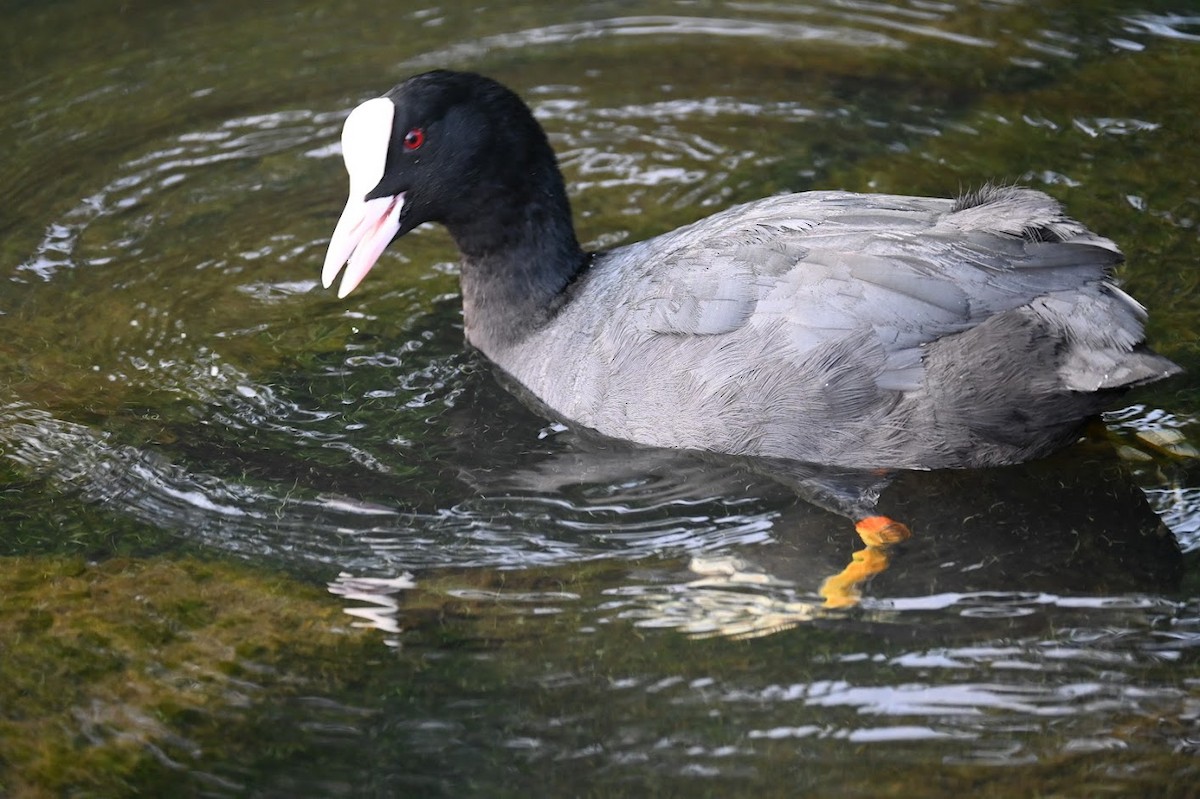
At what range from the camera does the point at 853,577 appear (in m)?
3.74

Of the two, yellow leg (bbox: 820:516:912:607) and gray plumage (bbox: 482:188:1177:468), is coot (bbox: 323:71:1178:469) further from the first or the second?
yellow leg (bbox: 820:516:912:607)

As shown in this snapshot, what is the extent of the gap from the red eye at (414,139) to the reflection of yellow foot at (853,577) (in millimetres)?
1943

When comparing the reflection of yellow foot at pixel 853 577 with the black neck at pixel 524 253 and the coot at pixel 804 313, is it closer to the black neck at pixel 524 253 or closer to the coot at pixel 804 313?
the coot at pixel 804 313

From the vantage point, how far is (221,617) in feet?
12.1

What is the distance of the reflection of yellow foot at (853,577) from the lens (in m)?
3.65

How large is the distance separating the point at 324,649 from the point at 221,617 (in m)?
0.32

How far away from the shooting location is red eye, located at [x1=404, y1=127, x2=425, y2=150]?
4.56 metres

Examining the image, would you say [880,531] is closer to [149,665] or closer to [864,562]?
[864,562]

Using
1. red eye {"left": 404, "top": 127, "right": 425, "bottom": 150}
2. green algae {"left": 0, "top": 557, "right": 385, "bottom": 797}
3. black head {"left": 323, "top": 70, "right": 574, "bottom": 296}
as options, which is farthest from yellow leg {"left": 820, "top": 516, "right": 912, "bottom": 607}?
red eye {"left": 404, "top": 127, "right": 425, "bottom": 150}

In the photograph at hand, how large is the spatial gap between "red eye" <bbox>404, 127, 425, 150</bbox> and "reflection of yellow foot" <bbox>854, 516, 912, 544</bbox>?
187 cm

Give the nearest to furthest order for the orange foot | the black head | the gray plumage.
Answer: the orange foot, the gray plumage, the black head

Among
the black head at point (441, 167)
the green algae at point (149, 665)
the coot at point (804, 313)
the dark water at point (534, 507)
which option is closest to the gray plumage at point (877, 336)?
the coot at point (804, 313)

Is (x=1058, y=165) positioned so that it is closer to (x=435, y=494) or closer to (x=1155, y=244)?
(x=1155, y=244)

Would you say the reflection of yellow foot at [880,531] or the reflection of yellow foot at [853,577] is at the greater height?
the reflection of yellow foot at [880,531]
